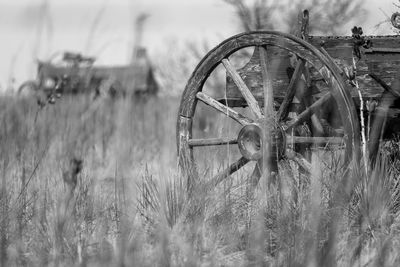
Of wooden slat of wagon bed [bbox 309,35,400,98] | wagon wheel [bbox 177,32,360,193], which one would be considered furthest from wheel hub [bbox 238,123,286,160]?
wooden slat of wagon bed [bbox 309,35,400,98]

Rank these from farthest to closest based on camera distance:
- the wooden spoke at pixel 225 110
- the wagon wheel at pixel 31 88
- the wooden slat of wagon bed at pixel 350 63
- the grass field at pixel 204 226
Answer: the wagon wheel at pixel 31 88 < the wooden spoke at pixel 225 110 < the wooden slat of wagon bed at pixel 350 63 < the grass field at pixel 204 226

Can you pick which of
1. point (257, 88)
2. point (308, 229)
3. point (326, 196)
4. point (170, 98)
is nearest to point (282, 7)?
point (170, 98)

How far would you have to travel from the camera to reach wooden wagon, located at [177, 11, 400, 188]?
3.46m

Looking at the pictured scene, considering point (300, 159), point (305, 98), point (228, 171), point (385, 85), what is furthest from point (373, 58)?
point (228, 171)

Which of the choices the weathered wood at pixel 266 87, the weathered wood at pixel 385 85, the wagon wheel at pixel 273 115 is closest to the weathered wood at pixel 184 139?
the wagon wheel at pixel 273 115

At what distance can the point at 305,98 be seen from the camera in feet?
12.6

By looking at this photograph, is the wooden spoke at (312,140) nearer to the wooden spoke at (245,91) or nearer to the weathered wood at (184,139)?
the wooden spoke at (245,91)

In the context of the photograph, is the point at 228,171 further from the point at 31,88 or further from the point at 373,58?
the point at 31,88

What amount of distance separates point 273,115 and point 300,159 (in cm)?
27

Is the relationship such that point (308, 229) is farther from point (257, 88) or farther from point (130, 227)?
point (257, 88)

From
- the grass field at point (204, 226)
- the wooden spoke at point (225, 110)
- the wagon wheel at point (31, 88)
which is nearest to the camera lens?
the grass field at point (204, 226)

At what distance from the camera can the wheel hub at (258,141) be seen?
142 inches

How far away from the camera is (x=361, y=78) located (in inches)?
146

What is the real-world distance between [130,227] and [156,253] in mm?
400
